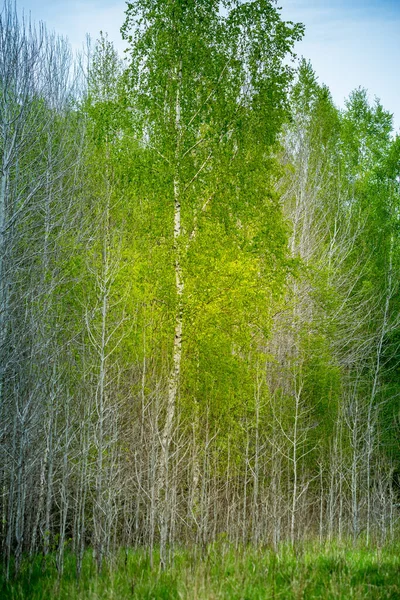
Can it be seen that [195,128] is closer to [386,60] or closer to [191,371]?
[191,371]

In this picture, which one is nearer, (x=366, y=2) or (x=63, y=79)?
(x=63, y=79)

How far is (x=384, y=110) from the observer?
22516 millimetres

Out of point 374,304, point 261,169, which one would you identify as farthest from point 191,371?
point 374,304

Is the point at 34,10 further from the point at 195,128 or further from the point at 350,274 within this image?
the point at 350,274

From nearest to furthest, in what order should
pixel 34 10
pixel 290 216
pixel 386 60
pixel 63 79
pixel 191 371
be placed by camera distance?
pixel 34 10 → pixel 191 371 → pixel 63 79 → pixel 290 216 → pixel 386 60

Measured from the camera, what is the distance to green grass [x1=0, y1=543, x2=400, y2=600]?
5.65m

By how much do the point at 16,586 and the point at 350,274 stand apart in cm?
1256

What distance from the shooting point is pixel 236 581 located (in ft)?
20.3

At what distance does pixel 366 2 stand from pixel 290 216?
9.01 metres

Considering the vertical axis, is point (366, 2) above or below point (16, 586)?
above

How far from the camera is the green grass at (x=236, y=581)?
18.5ft

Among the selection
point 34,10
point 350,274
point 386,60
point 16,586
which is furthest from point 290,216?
point 16,586

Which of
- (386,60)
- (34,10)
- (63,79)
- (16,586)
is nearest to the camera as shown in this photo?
(16,586)

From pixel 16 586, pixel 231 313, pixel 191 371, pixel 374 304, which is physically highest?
pixel 374 304
